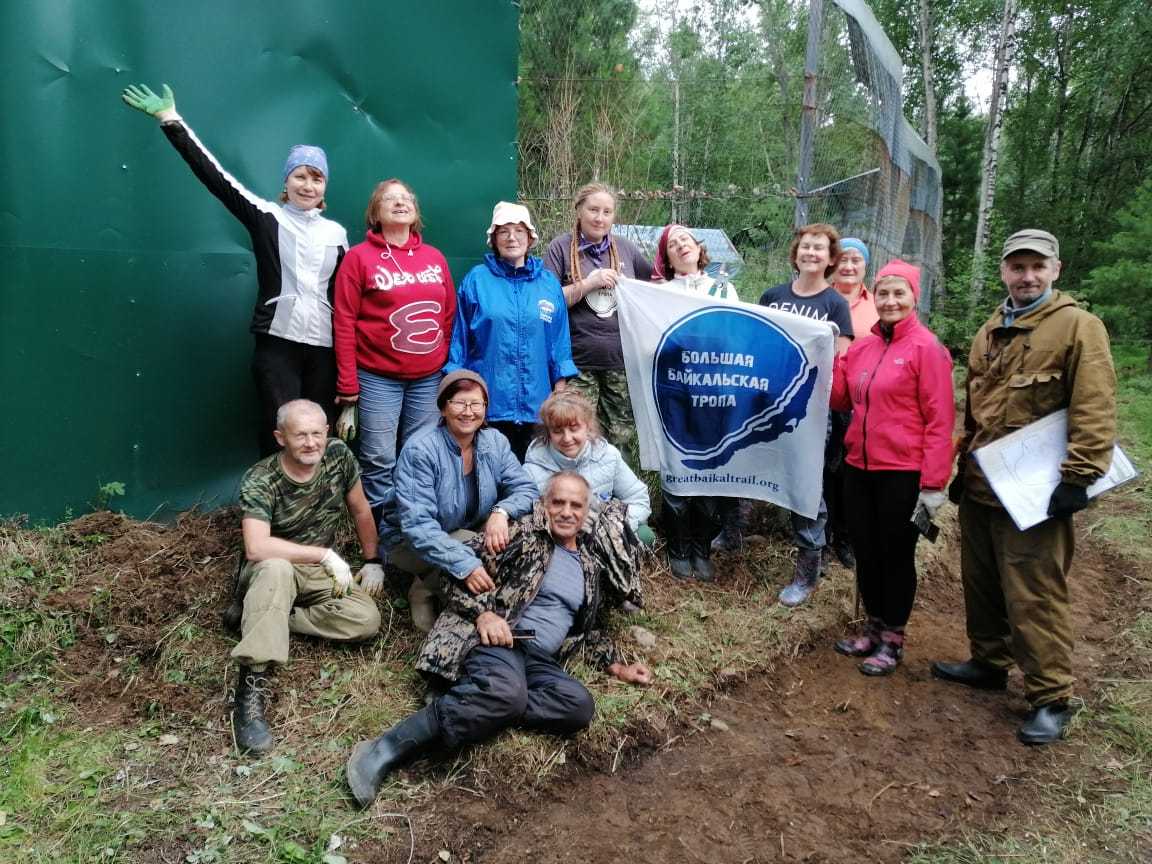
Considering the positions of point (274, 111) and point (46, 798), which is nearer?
point (46, 798)

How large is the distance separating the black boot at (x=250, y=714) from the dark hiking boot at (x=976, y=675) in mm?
3079

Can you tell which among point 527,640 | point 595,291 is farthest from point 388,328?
point 527,640

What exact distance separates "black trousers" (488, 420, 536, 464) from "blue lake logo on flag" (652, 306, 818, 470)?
2.51 feet

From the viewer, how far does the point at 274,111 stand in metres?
4.46

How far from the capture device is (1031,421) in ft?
10.8

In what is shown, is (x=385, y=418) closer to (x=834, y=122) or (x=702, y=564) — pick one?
(x=702, y=564)

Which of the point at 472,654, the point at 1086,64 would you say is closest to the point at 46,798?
the point at 472,654

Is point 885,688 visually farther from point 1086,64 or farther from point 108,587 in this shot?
point 1086,64

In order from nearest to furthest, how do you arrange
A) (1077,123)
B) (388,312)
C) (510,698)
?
(510,698)
(388,312)
(1077,123)

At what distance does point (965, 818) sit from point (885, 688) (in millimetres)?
877

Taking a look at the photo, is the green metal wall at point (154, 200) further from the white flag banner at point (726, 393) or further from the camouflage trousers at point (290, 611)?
the white flag banner at point (726, 393)

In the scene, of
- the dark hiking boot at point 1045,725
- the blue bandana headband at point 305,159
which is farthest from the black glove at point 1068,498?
the blue bandana headband at point 305,159

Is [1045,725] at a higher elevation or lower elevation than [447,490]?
lower

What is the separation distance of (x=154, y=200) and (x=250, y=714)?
2697 millimetres
